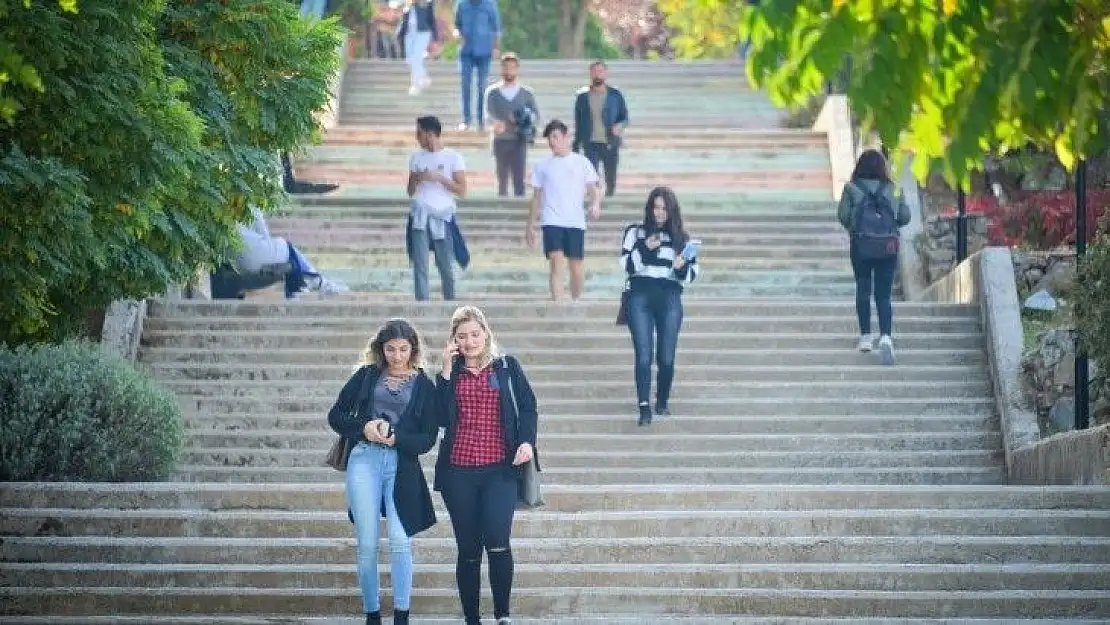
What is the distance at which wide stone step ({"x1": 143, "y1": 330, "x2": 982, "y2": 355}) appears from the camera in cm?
1973

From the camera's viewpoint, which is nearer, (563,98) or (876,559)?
(876,559)

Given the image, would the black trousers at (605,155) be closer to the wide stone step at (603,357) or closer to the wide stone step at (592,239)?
the wide stone step at (592,239)

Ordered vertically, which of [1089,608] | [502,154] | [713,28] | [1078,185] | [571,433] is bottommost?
[1089,608]

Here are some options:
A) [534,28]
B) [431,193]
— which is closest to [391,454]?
[431,193]

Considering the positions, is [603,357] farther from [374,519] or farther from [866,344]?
[374,519]

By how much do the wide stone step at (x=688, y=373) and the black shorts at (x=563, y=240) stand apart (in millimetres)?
1793

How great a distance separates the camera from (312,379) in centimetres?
1917

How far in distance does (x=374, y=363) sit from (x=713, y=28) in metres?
28.9

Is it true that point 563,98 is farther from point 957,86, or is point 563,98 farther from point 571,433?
point 957,86

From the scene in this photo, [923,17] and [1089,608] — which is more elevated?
[923,17]

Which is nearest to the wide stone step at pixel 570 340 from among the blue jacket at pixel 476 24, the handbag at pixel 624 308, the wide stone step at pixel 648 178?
the handbag at pixel 624 308

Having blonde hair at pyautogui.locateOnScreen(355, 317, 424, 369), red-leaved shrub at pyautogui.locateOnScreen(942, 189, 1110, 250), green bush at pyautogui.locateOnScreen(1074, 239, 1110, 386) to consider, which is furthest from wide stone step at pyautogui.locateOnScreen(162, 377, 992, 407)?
blonde hair at pyautogui.locateOnScreen(355, 317, 424, 369)

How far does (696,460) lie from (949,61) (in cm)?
806

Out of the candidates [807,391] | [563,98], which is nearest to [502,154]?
[563,98]
